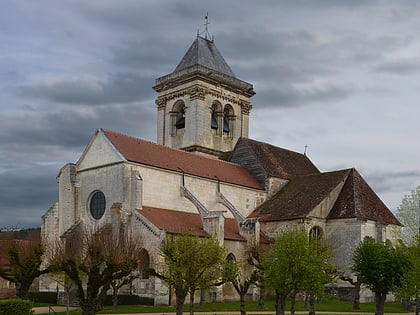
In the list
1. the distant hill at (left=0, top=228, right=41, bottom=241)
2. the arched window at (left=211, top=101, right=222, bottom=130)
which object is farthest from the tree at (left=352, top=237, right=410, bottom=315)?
the arched window at (left=211, top=101, right=222, bottom=130)

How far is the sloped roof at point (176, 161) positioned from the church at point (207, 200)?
108mm

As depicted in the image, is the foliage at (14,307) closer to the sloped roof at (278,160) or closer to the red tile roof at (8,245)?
the red tile roof at (8,245)

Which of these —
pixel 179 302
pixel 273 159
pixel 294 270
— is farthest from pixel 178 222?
pixel 273 159

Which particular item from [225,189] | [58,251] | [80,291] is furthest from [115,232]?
[80,291]

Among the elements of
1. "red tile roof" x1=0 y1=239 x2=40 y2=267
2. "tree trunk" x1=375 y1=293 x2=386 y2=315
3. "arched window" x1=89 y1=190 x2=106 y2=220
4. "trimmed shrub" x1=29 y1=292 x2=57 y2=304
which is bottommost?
"trimmed shrub" x1=29 y1=292 x2=57 y2=304

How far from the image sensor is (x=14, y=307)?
24906 mm

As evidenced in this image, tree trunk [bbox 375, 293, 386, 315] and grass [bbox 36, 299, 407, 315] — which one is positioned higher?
tree trunk [bbox 375, 293, 386, 315]

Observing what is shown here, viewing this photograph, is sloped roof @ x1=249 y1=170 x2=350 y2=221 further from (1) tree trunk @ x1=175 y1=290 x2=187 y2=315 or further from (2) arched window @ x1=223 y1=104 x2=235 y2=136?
(1) tree trunk @ x1=175 y1=290 x2=187 y2=315

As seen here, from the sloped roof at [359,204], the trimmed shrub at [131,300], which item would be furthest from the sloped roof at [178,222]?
the sloped roof at [359,204]

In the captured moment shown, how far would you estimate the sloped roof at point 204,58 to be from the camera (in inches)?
2315

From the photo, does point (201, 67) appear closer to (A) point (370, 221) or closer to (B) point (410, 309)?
(A) point (370, 221)

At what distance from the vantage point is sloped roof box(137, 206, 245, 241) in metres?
37.8

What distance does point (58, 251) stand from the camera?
33.3 metres

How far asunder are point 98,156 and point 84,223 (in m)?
4.63
